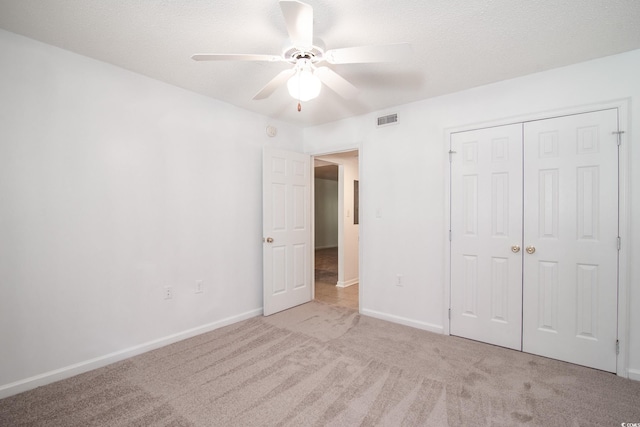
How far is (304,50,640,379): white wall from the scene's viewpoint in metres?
2.24

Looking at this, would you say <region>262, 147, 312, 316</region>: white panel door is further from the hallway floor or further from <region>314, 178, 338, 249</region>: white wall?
<region>314, 178, 338, 249</region>: white wall

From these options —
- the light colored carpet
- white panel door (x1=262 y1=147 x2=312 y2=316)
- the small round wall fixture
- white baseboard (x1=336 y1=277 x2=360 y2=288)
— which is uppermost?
Answer: the small round wall fixture

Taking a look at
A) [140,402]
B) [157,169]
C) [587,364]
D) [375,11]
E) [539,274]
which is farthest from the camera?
[157,169]

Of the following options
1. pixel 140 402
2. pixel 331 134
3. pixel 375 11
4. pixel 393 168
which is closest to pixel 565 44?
pixel 375 11

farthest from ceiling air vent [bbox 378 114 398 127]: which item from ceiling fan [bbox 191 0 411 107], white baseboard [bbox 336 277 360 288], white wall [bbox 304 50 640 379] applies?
white baseboard [bbox 336 277 360 288]

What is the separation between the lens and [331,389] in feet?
6.91

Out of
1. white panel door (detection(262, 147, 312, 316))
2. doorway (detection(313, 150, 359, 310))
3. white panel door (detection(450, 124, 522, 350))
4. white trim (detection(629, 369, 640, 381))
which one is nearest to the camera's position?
white trim (detection(629, 369, 640, 381))

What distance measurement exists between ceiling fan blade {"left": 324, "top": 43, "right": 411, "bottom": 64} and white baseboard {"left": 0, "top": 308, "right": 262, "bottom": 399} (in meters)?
2.79

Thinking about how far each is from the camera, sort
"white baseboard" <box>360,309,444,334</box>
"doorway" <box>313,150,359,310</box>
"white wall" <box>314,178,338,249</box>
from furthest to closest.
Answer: "white wall" <box>314,178,338,249</box>
"doorway" <box>313,150,359,310</box>
"white baseboard" <box>360,309,444,334</box>

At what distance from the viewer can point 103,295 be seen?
2.45 meters

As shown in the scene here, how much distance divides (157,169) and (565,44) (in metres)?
3.43

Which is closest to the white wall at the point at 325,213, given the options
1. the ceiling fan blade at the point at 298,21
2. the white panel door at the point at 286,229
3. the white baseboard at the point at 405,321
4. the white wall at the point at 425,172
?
the white panel door at the point at 286,229

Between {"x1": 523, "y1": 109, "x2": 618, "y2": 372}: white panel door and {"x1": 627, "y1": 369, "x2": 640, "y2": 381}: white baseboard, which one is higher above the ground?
{"x1": 523, "y1": 109, "x2": 618, "y2": 372}: white panel door

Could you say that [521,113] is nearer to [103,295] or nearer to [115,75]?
[115,75]
